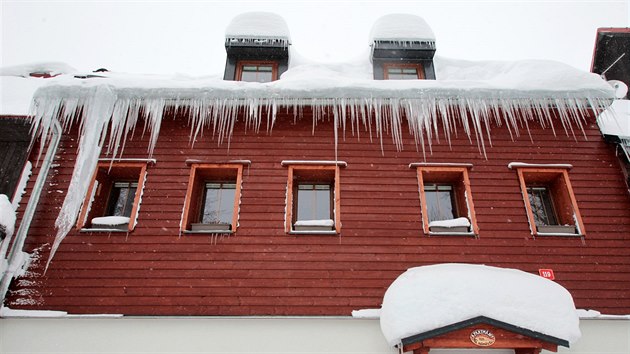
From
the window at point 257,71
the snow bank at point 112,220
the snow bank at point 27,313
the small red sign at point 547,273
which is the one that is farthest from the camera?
the window at point 257,71

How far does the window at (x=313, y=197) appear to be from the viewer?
19.2 ft

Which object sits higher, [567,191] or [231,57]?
[231,57]

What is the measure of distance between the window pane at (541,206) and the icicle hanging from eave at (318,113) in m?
1.08

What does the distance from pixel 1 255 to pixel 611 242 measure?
8.96m

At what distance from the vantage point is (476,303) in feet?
14.4

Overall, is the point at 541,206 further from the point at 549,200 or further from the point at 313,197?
the point at 313,197

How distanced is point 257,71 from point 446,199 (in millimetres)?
4453

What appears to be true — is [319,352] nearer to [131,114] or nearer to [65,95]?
[131,114]

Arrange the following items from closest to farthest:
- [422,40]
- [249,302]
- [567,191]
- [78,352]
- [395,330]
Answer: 1. [395,330]
2. [78,352]
3. [249,302]
4. [567,191]
5. [422,40]

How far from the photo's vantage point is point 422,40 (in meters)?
7.68

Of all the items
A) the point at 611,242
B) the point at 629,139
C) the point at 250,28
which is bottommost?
the point at 611,242

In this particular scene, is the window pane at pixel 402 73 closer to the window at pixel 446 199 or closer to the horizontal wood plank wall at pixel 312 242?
the horizontal wood plank wall at pixel 312 242

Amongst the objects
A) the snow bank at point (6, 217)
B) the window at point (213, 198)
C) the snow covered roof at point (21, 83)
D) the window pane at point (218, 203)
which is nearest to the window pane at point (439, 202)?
the window at point (213, 198)

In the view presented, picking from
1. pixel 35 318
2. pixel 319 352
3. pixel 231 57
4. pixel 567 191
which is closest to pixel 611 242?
pixel 567 191
